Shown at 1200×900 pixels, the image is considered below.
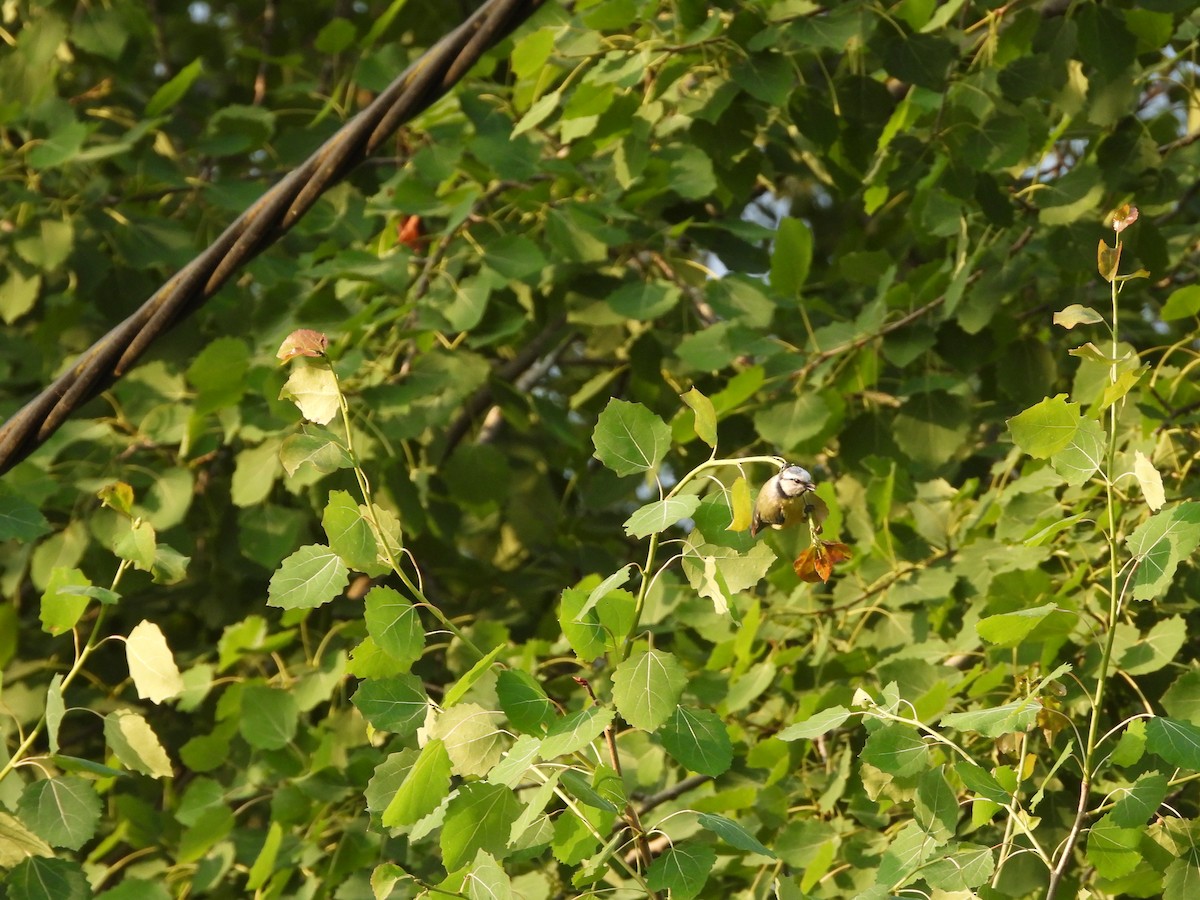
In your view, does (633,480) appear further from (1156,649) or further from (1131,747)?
(1131,747)

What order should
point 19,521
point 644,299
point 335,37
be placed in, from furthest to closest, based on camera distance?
point 335,37 < point 644,299 < point 19,521

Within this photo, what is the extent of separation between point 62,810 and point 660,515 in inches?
23.4

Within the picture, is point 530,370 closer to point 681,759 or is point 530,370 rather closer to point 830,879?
point 830,879

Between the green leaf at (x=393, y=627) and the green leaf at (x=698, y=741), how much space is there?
167 millimetres

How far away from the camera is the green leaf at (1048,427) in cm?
83

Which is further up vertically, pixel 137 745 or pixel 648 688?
pixel 648 688

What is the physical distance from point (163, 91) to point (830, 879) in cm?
142

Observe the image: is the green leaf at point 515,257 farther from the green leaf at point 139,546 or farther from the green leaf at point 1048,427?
the green leaf at point 1048,427

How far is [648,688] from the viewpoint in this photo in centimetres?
81

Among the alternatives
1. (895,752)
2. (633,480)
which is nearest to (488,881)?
(895,752)

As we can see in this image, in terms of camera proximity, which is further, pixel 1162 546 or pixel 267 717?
pixel 267 717

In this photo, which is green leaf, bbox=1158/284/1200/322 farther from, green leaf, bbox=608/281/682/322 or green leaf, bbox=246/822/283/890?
green leaf, bbox=246/822/283/890

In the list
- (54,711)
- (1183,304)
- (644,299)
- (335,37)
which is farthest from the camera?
(335,37)

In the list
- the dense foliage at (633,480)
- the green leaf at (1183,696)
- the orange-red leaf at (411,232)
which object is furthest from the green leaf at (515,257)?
the green leaf at (1183,696)
